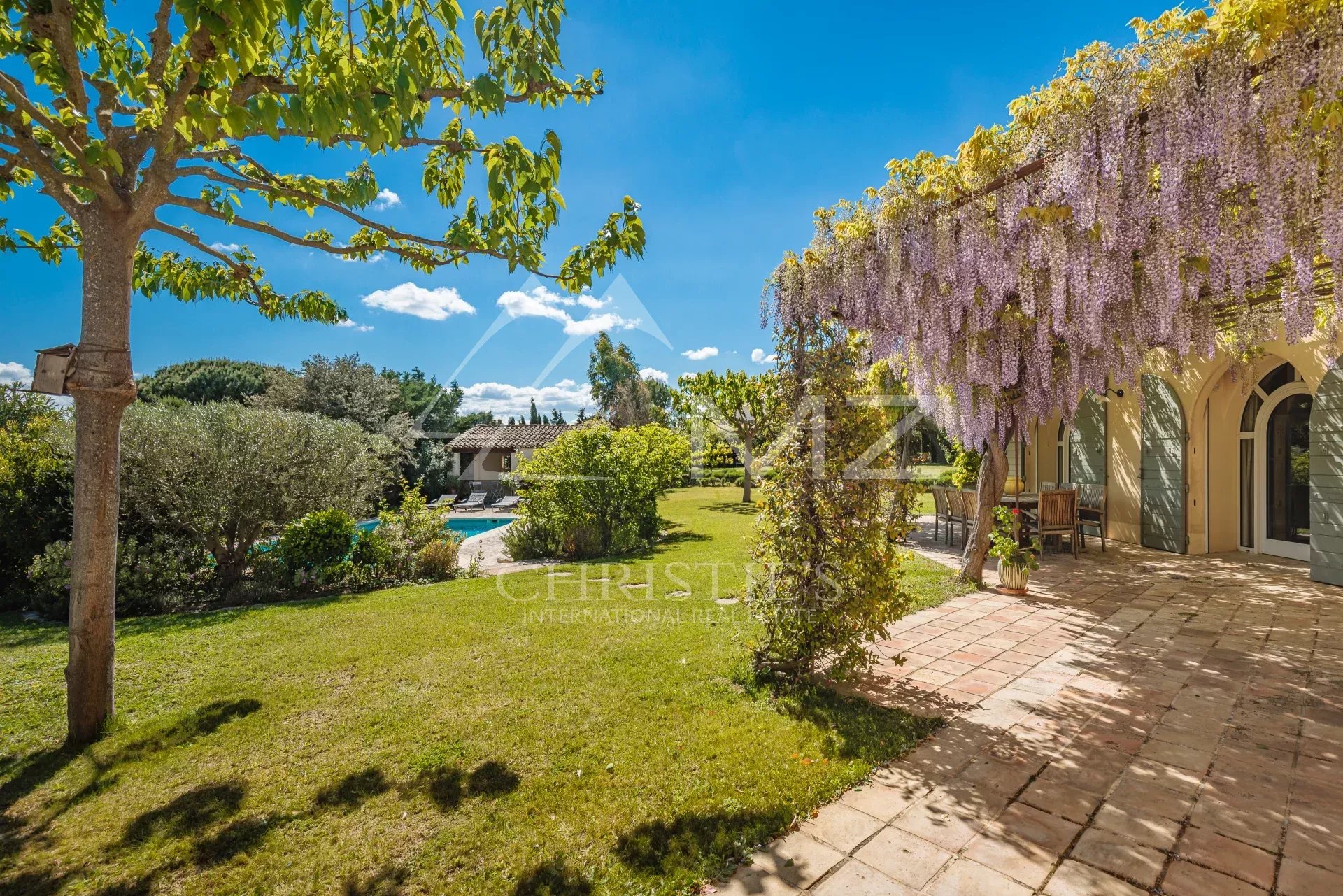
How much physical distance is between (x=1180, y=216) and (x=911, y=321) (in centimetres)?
181

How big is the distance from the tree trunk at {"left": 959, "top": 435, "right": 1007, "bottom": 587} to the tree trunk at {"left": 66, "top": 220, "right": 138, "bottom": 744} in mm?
7405

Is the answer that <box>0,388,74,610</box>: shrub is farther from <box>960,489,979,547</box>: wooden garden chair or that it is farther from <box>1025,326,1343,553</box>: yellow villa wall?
<box>1025,326,1343,553</box>: yellow villa wall

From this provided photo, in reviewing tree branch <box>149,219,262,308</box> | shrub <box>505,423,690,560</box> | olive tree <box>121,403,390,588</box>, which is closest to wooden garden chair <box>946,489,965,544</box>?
shrub <box>505,423,690,560</box>

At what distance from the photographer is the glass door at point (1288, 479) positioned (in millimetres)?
7480

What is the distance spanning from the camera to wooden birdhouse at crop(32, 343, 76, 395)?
295cm

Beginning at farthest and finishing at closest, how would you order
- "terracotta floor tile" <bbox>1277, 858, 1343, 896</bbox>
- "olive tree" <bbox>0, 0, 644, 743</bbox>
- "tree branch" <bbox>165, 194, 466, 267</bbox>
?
"tree branch" <bbox>165, 194, 466, 267</bbox>, "olive tree" <bbox>0, 0, 644, 743</bbox>, "terracotta floor tile" <bbox>1277, 858, 1343, 896</bbox>

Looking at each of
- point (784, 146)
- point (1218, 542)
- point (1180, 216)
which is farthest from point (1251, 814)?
point (1218, 542)

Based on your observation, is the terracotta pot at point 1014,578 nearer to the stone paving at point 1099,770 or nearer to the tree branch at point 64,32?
the stone paving at point 1099,770

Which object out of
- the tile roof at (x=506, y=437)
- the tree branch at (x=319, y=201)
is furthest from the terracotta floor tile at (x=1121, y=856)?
the tile roof at (x=506, y=437)

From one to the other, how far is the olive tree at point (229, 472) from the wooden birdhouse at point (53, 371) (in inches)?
172

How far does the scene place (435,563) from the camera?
25.0 ft

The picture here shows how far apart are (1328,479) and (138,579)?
1347 centimetres

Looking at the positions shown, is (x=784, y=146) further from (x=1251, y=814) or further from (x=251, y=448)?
(x=251, y=448)

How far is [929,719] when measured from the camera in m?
3.33
